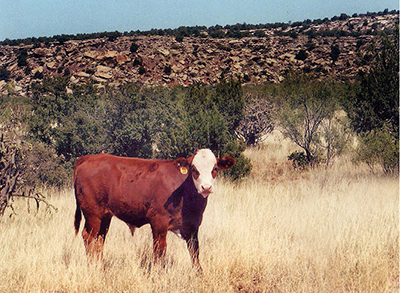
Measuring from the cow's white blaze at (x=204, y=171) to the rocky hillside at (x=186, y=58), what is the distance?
159 feet

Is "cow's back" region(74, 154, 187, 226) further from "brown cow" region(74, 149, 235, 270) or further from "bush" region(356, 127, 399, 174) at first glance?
"bush" region(356, 127, 399, 174)

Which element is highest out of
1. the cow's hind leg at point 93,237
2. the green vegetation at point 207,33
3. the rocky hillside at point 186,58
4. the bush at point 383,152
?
the green vegetation at point 207,33

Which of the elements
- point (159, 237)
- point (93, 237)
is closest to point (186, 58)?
point (93, 237)

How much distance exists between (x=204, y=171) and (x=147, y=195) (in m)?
0.83

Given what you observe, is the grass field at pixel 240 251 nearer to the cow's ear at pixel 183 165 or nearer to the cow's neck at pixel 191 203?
the cow's neck at pixel 191 203

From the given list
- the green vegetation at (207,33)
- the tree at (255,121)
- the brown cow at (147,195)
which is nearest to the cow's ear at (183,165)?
the brown cow at (147,195)

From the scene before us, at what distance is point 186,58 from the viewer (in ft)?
202

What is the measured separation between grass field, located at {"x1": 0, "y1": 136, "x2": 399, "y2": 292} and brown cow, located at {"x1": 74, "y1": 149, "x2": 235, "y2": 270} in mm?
345

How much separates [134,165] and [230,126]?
11025 millimetres

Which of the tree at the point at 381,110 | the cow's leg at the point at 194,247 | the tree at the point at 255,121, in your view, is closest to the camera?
the cow's leg at the point at 194,247

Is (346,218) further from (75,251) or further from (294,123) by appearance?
(294,123)

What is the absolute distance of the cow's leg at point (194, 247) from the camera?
479 centimetres

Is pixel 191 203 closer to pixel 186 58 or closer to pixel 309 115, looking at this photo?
pixel 309 115

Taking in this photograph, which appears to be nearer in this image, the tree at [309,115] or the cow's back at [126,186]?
the cow's back at [126,186]
